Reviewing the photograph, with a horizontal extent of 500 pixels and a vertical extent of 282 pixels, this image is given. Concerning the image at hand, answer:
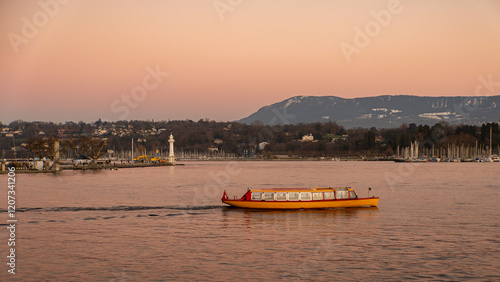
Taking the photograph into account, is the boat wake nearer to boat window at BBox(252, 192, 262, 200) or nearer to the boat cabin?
boat window at BBox(252, 192, 262, 200)

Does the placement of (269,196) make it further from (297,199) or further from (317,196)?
(317,196)

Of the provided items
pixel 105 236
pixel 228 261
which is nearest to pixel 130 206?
pixel 105 236

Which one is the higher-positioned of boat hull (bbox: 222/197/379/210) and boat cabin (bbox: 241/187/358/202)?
boat cabin (bbox: 241/187/358/202)

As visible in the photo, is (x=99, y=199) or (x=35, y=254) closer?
(x=35, y=254)

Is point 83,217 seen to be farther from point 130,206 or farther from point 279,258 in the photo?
point 279,258

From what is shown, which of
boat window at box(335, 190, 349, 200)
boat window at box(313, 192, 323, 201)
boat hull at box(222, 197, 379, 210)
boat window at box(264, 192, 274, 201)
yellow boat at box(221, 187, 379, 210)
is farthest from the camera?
boat window at box(335, 190, 349, 200)

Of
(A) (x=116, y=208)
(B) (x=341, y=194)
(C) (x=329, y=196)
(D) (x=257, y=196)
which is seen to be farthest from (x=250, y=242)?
(A) (x=116, y=208)

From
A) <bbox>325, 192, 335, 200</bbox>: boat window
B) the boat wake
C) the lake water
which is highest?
<bbox>325, 192, 335, 200</bbox>: boat window

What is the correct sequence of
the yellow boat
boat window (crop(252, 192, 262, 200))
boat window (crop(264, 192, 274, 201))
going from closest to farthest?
the yellow boat < boat window (crop(264, 192, 274, 201)) < boat window (crop(252, 192, 262, 200))

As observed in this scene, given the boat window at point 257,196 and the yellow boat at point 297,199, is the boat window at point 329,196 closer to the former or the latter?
the yellow boat at point 297,199

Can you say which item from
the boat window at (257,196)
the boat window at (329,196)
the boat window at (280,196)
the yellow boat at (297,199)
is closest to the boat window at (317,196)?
the yellow boat at (297,199)

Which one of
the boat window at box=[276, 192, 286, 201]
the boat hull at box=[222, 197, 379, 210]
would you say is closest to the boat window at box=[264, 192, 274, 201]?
the boat window at box=[276, 192, 286, 201]

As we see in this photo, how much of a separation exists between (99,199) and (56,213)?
18.3 meters

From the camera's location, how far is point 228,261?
3950 cm
